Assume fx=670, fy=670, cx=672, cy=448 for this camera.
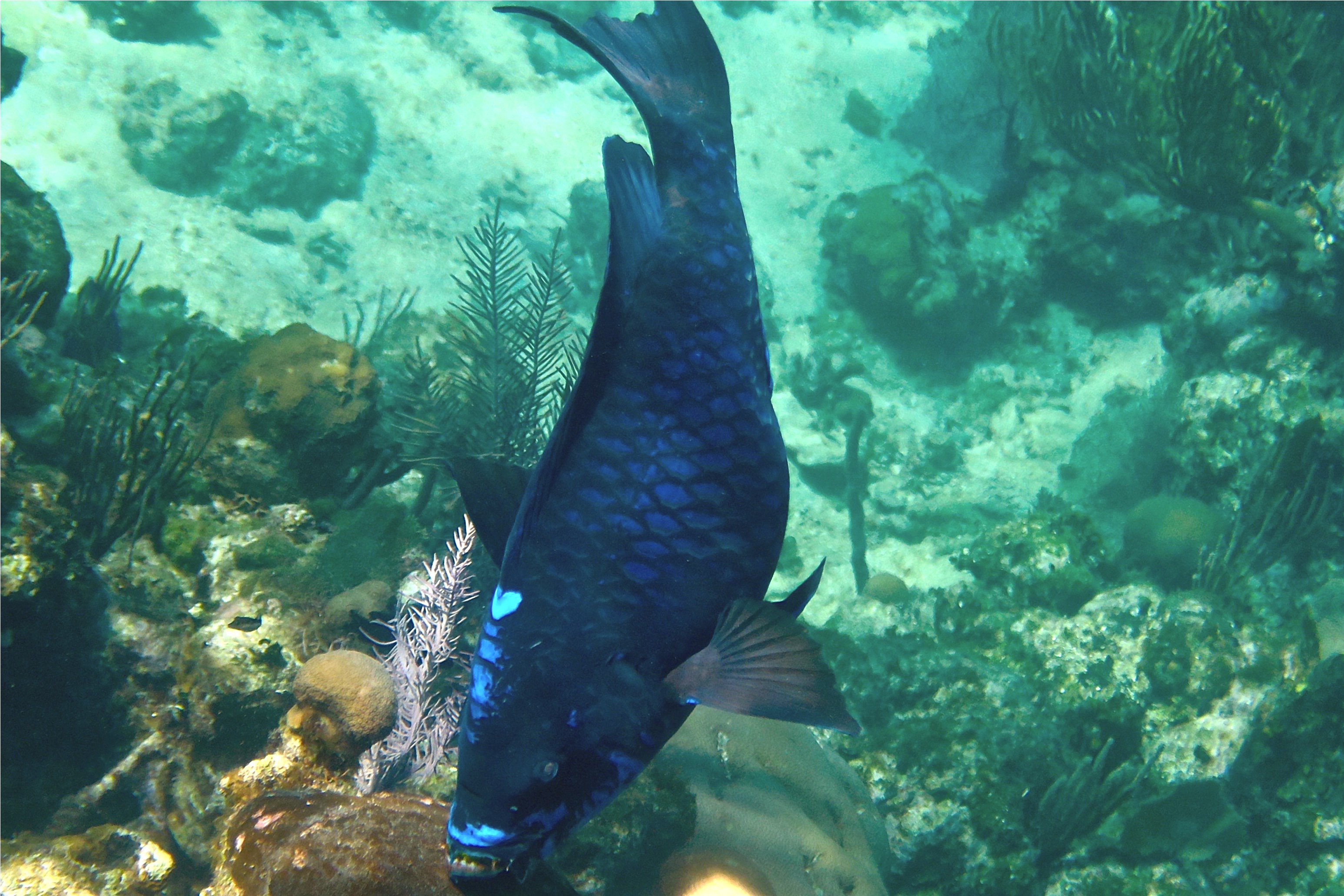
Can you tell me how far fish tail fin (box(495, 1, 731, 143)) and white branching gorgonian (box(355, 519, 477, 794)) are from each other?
6.12 ft

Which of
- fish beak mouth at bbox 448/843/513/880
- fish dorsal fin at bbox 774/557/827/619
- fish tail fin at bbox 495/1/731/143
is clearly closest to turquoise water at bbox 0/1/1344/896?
fish beak mouth at bbox 448/843/513/880

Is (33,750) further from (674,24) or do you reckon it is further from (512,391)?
(674,24)

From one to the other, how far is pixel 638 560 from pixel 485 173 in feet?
36.3

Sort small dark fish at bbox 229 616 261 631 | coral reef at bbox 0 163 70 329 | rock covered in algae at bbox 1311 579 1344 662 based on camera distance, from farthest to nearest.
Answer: rock covered in algae at bbox 1311 579 1344 662 < coral reef at bbox 0 163 70 329 < small dark fish at bbox 229 616 261 631

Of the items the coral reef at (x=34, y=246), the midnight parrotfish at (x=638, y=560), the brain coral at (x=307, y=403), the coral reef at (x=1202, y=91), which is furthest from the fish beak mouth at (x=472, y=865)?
the coral reef at (x=1202, y=91)

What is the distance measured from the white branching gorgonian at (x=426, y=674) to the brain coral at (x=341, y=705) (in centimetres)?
10

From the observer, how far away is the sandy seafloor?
8.58m

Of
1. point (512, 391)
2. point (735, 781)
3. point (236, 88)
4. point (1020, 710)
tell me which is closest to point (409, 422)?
point (512, 391)

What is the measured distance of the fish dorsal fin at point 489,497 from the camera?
1.79 m

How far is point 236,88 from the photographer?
1053 centimetres

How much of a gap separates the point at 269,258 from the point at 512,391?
707 cm

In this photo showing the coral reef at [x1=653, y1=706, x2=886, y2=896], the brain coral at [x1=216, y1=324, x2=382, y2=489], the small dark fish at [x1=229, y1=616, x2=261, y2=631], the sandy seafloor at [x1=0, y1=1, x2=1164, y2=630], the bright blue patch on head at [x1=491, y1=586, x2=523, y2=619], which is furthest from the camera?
the sandy seafloor at [x1=0, y1=1, x2=1164, y2=630]

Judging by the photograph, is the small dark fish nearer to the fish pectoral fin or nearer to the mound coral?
the fish pectoral fin

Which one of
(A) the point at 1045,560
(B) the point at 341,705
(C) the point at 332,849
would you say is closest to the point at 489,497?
(C) the point at 332,849
